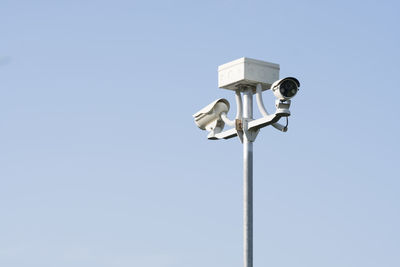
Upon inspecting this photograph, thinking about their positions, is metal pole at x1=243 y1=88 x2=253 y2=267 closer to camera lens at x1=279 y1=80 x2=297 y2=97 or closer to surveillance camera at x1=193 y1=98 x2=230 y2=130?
camera lens at x1=279 y1=80 x2=297 y2=97

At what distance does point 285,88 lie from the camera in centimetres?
2930

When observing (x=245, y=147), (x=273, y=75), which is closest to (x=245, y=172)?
(x=245, y=147)

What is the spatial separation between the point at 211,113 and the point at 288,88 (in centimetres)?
285

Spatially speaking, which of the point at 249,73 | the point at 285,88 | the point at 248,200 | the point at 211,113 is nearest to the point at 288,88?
the point at 285,88

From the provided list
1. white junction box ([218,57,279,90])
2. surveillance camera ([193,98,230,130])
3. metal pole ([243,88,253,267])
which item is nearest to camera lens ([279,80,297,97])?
white junction box ([218,57,279,90])

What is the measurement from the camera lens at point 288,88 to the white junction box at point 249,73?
1101mm

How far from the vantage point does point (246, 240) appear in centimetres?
2922

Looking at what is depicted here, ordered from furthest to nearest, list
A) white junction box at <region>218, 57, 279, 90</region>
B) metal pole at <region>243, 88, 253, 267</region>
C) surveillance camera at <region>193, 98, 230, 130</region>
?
1. surveillance camera at <region>193, 98, 230, 130</region>
2. white junction box at <region>218, 57, 279, 90</region>
3. metal pole at <region>243, 88, 253, 267</region>

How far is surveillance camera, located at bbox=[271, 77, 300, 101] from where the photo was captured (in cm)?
2920

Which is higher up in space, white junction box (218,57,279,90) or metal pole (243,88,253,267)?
white junction box (218,57,279,90)

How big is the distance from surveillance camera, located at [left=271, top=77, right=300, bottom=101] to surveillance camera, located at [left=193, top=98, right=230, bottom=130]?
7.50 feet

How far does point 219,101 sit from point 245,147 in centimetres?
201

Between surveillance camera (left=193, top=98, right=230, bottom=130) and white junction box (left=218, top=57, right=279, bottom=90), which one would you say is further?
surveillance camera (left=193, top=98, right=230, bottom=130)

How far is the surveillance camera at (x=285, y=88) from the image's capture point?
29203 mm
